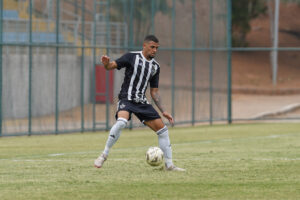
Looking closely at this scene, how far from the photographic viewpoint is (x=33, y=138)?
1948 cm

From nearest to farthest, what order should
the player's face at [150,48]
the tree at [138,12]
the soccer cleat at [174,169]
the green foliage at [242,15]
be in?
the soccer cleat at [174,169] → the player's face at [150,48] → the tree at [138,12] → the green foliage at [242,15]

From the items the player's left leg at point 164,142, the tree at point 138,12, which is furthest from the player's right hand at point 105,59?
the tree at point 138,12

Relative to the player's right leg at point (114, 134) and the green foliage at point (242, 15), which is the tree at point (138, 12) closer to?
the player's right leg at point (114, 134)

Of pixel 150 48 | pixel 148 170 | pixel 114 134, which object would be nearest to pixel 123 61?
pixel 150 48

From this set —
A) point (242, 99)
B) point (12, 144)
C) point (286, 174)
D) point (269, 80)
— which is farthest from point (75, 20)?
point (269, 80)

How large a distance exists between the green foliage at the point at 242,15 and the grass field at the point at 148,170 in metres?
35.5

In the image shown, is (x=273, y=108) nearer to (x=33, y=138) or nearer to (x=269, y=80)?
Answer: (x=269, y=80)

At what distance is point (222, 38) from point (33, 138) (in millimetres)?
9200

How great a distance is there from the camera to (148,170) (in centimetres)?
1144

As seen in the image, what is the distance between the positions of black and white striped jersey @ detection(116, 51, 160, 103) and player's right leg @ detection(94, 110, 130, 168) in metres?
0.30

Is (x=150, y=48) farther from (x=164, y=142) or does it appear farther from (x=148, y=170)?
(x=148, y=170)

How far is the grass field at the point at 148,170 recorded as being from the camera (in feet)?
30.2

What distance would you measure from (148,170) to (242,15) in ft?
142

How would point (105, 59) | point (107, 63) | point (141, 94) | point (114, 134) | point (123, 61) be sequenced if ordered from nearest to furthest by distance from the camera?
point (105, 59) → point (107, 63) → point (114, 134) → point (123, 61) → point (141, 94)
